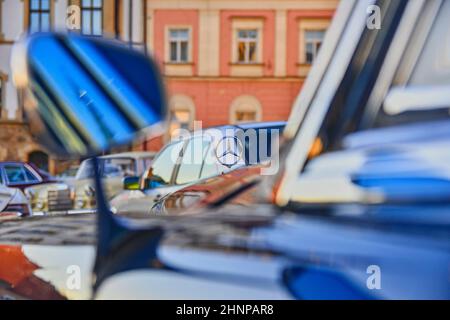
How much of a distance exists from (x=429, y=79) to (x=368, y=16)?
0.53ft

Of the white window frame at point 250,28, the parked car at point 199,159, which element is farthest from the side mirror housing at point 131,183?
the white window frame at point 250,28

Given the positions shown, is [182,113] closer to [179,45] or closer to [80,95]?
[179,45]

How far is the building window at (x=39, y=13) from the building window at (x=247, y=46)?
2.18 ft

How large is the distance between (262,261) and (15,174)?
237 centimetres

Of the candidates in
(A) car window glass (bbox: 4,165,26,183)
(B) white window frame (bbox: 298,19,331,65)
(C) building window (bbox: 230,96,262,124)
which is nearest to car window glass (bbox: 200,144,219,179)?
(C) building window (bbox: 230,96,262,124)

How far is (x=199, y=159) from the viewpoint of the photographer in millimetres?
1815

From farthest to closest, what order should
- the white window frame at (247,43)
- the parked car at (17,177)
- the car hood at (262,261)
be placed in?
the parked car at (17,177), the white window frame at (247,43), the car hood at (262,261)

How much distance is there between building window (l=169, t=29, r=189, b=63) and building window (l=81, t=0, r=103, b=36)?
0.79 feet

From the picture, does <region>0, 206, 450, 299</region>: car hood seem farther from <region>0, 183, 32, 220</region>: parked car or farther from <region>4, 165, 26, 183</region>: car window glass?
<region>4, 165, 26, 183</region>: car window glass

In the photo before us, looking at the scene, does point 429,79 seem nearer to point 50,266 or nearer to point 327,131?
point 327,131

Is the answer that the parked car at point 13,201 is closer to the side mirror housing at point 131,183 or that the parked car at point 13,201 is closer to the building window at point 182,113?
the side mirror housing at point 131,183

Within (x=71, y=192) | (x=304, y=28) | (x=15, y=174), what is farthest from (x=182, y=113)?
(x=15, y=174)

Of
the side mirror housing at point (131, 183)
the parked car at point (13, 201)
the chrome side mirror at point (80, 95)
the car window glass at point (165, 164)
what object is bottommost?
the parked car at point (13, 201)

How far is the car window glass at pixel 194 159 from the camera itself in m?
1.78
